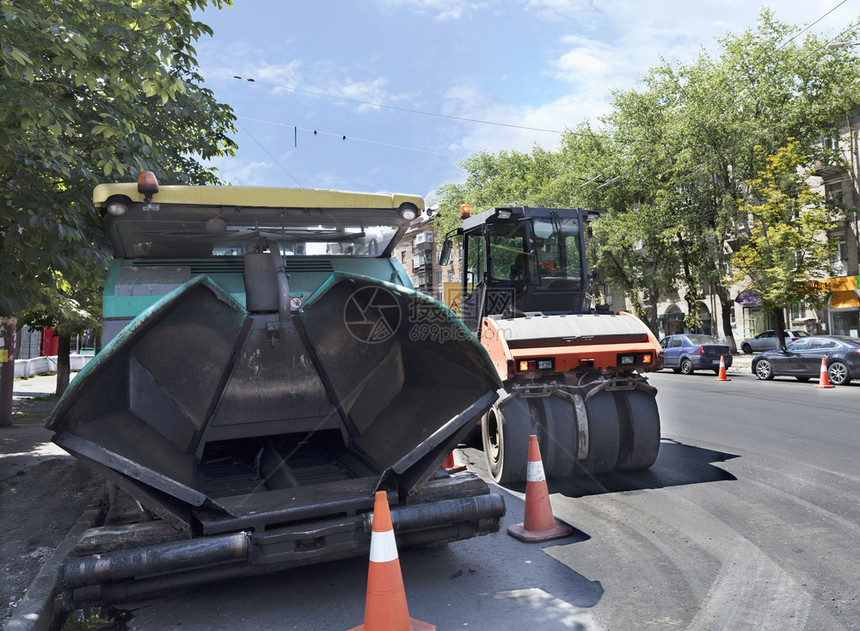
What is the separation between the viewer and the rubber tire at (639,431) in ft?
21.7

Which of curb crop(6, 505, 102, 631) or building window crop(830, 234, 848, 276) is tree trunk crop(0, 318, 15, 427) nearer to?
curb crop(6, 505, 102, 631)

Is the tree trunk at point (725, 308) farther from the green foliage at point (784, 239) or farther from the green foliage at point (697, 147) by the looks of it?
the green foliage at point (784, 239)

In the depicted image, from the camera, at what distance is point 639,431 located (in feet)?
21.8

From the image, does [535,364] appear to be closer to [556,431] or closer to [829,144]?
[556,431]

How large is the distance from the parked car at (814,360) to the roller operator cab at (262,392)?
52.0 ft

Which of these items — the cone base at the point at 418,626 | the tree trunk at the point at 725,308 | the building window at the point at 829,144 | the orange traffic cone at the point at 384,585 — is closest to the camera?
the orange traffic cone at the point at 384,585

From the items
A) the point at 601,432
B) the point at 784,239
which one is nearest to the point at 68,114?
the point at 601,432

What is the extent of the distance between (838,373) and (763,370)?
2.70 metres

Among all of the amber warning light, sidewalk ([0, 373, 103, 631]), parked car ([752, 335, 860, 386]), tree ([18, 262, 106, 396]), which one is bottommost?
sidewalk ([0, 373, 103, 631])

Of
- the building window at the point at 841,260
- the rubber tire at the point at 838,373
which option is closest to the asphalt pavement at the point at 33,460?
the rubber tire at the point at 838,373

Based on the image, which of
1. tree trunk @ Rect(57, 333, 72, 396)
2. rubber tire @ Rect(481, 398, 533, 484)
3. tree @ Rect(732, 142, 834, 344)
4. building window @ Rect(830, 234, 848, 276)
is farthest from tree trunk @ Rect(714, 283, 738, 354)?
tree trunk @ Rect(57, 333, 72, 396)

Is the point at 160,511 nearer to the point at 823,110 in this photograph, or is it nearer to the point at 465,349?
the point at 465,349

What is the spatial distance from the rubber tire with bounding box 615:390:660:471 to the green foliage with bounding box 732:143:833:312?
21.4 meters

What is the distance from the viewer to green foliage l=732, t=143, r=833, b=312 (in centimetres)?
2467
